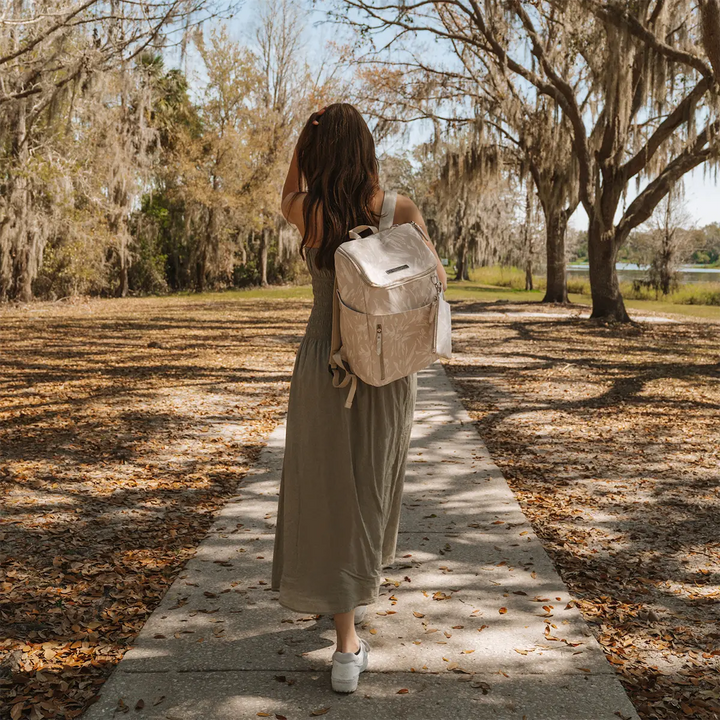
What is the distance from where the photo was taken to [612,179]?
13945 mm

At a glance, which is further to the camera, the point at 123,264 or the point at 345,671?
the point at 123,264

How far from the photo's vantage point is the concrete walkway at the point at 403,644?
2152mm

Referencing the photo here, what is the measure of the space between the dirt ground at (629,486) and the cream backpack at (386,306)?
1246 mm

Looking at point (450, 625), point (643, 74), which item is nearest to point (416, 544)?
point (450, 625)

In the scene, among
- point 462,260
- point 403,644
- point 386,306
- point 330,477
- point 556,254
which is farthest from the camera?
point 462,260

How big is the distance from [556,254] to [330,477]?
19325mm

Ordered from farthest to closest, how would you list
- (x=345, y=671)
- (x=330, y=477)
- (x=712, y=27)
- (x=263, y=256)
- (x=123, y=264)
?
(x=263, y=256), (x=123, y=264), (x=712, y=27), (x=330, y=477), (x=345, y=671)

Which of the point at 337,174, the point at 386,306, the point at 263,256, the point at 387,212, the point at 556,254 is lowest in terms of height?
the point at 386,306

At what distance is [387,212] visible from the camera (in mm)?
2260

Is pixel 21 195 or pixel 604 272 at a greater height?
pixel 21 195

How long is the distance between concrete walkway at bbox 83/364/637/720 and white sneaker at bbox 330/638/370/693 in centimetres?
4

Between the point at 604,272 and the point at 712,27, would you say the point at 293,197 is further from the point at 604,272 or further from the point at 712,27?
the point at 604,272

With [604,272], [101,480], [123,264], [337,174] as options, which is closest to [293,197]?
[337,174]

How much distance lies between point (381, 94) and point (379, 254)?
18.6m
